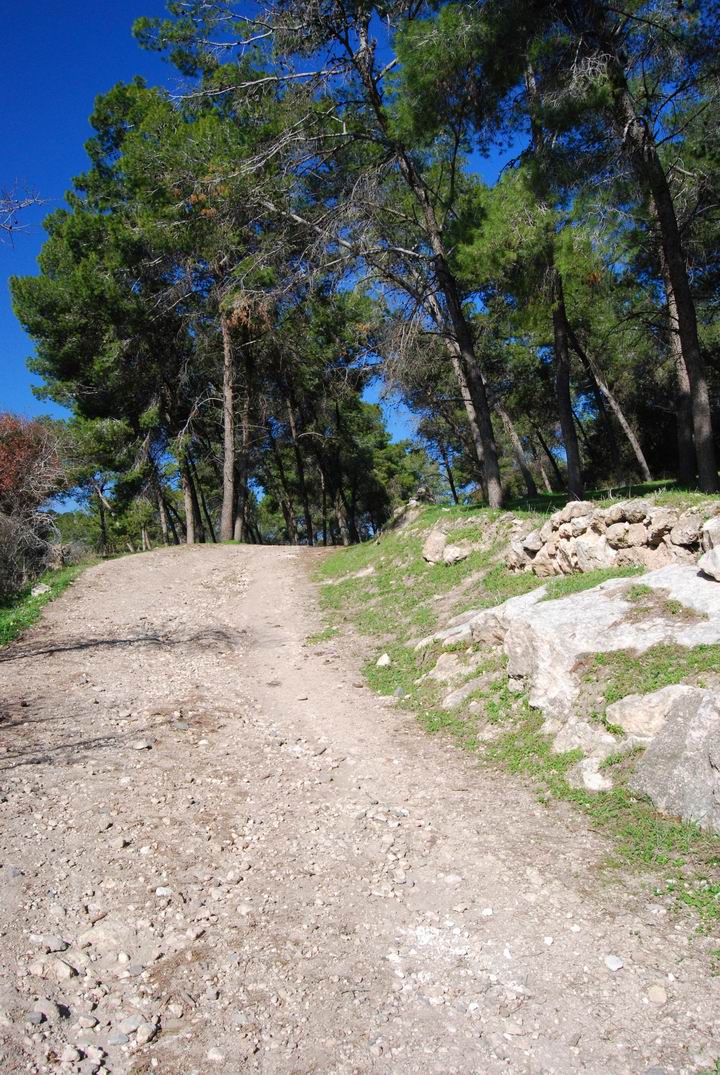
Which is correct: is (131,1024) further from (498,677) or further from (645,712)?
(498,677)

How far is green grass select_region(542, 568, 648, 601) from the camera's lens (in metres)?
7.35

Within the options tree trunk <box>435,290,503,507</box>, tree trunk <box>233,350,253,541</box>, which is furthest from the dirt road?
tree trunk <box>233,350,253,541</box>

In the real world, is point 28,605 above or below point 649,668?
above

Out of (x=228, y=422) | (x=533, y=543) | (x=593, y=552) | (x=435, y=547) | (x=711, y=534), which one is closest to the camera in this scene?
(x=711, y=534)

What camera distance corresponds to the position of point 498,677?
6.81 meters

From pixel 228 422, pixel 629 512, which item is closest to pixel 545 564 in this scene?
pixel 629 512

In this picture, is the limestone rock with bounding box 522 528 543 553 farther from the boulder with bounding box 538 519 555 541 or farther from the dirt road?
the dirt road

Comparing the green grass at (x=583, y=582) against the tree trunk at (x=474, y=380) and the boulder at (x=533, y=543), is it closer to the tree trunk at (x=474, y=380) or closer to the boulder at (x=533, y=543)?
the boulder at (x=533, y=543)

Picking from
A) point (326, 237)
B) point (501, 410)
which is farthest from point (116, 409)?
point (501, 410)

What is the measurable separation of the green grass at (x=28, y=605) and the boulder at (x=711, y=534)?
10067 mm

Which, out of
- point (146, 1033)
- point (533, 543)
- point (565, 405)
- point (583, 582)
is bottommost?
point (146, 1033)

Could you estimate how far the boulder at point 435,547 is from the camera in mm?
12609

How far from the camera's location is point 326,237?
1347 centimetres

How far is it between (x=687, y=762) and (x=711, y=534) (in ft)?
9.95
